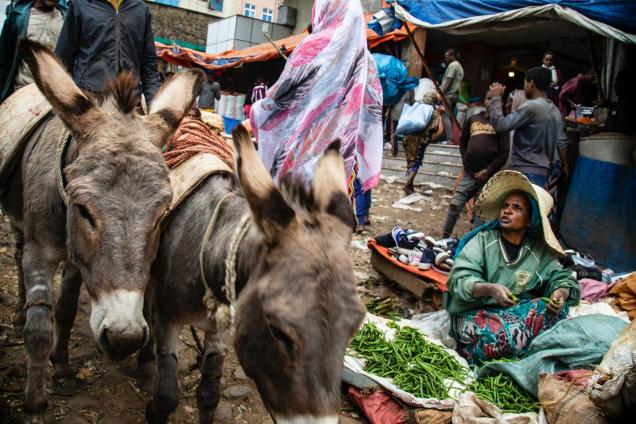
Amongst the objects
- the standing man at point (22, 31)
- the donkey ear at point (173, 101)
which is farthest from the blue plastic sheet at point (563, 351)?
the standing man at point (22, 31)

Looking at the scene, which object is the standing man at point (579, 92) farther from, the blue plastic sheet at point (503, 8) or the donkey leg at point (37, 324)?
the donkey leg at point (37, 324)

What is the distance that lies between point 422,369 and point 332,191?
2327mm

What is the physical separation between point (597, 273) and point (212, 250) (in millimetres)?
Result: 5146

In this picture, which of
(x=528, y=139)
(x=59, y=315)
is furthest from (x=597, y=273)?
(x=59, y=315)

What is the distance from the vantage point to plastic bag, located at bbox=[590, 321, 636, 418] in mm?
2566

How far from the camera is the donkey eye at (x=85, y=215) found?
2084 millimetres

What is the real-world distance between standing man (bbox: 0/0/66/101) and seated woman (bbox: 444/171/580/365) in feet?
13.5

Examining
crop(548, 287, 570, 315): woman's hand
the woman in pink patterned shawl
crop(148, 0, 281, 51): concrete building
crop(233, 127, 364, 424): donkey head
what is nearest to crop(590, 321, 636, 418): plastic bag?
crop(548, 287, 570, 315): woman's hand

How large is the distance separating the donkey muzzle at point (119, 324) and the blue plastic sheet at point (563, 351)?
8.75ft

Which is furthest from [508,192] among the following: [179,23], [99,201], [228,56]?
[179,23]

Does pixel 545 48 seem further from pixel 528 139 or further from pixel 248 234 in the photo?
pixel 248 234

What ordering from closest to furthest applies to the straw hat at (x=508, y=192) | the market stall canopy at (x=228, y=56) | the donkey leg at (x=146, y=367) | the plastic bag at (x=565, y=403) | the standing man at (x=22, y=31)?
the plastic bag at (x=565, y=403) → the donkey leg at (x=146, y=367) → the straw hat at (x=508, y=192) → the standing man at (x=22, y=31) → the market stall canopy at (x=228, y=56)

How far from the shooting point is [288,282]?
5.30 ft

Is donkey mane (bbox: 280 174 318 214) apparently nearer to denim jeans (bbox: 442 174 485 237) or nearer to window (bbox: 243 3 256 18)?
denim jeans (bbox: 442 174 485 237)
